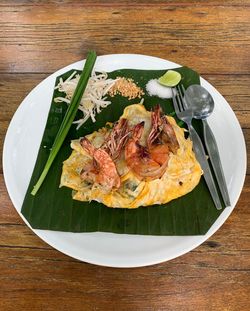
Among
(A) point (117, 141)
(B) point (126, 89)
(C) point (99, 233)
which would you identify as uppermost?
(A) point (117, 141)

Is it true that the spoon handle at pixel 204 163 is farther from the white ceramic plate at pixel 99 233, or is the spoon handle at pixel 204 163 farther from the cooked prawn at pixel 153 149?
the cooked prawn at pixel 153 149

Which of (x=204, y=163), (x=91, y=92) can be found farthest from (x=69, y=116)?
(x=204, y=163)

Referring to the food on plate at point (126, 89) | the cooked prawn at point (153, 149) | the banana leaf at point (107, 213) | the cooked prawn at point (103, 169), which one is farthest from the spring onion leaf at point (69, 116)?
the cooked prawn at point (153, 149)

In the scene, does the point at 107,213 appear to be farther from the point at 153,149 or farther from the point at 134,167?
the point at 153,149

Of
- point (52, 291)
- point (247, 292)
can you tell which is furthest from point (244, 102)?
point (52, 291)

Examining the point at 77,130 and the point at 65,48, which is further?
the point at 65,48

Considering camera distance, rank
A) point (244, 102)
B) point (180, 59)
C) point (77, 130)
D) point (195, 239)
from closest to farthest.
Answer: point (195, 239) < point (77, 130) < point (244, 102) < point (180, 59)

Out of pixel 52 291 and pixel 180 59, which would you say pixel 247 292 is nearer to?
pixel 52 291
